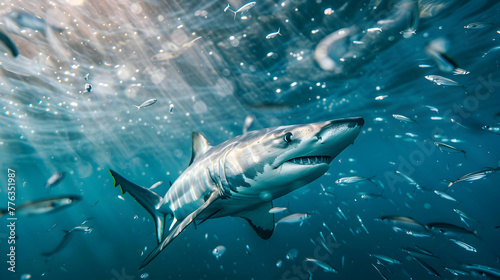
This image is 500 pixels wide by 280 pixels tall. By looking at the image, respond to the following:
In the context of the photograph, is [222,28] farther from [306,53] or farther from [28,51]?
[28,51]

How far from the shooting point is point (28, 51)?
29.6 ft

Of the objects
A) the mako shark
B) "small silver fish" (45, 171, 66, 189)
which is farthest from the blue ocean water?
"small silver fish" (45, 171, 66, 189)

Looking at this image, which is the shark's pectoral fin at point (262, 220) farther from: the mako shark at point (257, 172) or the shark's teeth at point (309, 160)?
the shark's teeth at point (309, 160)

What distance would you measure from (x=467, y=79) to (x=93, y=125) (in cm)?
2633

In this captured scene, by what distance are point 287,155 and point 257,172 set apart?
1.73 ft

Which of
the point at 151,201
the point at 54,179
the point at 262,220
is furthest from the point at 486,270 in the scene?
the point at 54,179

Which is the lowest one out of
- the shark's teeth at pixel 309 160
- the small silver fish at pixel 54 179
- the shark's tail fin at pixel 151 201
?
the shark's tail fin at pixel 151 201

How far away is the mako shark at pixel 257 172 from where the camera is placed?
2.58m

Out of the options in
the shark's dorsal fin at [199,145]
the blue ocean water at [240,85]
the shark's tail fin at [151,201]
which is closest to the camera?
the shark's tail fin at [151,201]

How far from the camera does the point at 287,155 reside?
279 centimetres

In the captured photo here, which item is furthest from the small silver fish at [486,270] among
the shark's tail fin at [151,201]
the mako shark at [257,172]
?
the shark's tail fin at [151,201]

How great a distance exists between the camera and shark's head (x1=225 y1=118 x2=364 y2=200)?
2484mm

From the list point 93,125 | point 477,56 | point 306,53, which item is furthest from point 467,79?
point 93,125

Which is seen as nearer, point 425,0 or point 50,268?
point 425,0
